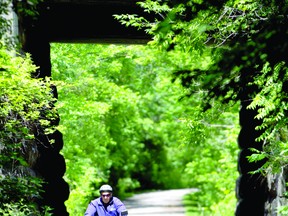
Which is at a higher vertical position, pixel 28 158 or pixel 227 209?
pixel 28 158

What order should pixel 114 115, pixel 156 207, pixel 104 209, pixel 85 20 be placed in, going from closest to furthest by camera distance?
pixel 104 209 < pixel 85 20 < pixel 114 115 < pixel 156 207

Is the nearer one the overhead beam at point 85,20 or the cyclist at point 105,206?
the cyclist at point 105,206

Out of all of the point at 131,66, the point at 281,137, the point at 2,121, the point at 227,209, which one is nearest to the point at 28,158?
the point at 2,121

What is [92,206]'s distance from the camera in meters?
11.0

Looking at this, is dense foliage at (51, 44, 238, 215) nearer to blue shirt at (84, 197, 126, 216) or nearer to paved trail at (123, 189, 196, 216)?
paved trail at (123, 189, 196, 216)

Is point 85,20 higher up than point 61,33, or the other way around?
point 85,20

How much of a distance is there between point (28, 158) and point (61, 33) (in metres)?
2.78

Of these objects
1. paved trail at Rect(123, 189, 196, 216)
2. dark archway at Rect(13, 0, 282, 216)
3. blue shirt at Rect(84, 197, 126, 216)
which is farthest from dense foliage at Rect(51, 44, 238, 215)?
blue shirt at Rect(84, 197, 126, 216)

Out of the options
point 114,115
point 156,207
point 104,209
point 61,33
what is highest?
point 61,33

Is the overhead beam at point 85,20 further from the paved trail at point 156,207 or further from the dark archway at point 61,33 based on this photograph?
the paved trail at point 156,207

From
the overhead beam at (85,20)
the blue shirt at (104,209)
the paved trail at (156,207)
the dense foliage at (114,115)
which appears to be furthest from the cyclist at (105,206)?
the paved trail at (156,207)

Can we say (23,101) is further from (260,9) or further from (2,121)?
(260,9)

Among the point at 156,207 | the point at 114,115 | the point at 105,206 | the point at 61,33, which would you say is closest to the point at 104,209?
the point at 105,206

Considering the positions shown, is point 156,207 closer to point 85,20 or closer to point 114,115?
point 114,115
